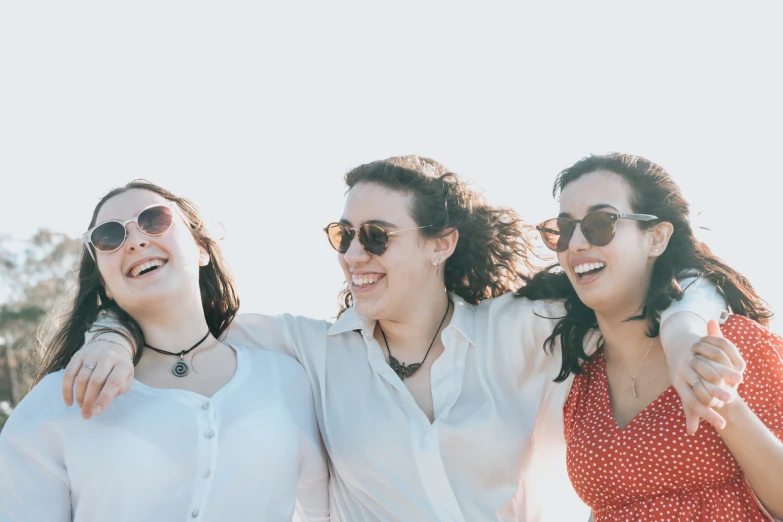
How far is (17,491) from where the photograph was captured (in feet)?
11.8

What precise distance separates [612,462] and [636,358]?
59 centimetres

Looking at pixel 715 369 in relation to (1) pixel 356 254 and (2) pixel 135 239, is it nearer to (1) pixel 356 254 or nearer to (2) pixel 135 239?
(1) pixel 356 254

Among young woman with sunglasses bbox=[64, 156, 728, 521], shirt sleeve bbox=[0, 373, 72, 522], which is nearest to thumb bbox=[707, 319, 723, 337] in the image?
young woman with sunglasses bbox=[64, 156, 728, 521]

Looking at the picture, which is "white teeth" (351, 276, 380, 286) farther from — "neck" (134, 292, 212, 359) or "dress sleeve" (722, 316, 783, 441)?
"dress sleeve" (722, 316, 783, 441)

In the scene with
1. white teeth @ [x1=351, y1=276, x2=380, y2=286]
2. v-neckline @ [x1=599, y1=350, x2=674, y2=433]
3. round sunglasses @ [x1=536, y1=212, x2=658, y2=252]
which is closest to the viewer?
v-neckline @ [x1=599, y1=350, x2=674, y2=433]

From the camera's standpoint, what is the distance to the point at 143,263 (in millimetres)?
4191

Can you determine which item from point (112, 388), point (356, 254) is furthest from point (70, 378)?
point (356, 254)

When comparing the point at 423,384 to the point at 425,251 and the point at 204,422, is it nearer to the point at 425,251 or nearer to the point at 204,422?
the point at 425,251

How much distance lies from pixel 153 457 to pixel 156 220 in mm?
1208

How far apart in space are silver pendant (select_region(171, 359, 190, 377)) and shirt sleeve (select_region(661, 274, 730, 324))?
2.29m

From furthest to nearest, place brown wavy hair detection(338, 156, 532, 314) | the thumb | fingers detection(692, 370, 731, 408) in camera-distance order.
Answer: brown wavy hair detection(338, 156, 532, 314), the thumb, fingers detection(692, 370, 731, 408)

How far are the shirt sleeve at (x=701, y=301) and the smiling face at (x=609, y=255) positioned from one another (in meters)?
0.23

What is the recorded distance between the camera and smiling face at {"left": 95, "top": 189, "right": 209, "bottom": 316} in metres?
4.12

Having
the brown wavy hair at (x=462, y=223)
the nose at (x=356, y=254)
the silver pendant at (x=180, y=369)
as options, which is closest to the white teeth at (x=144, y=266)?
the silver pendant at (x=180, y=369)
